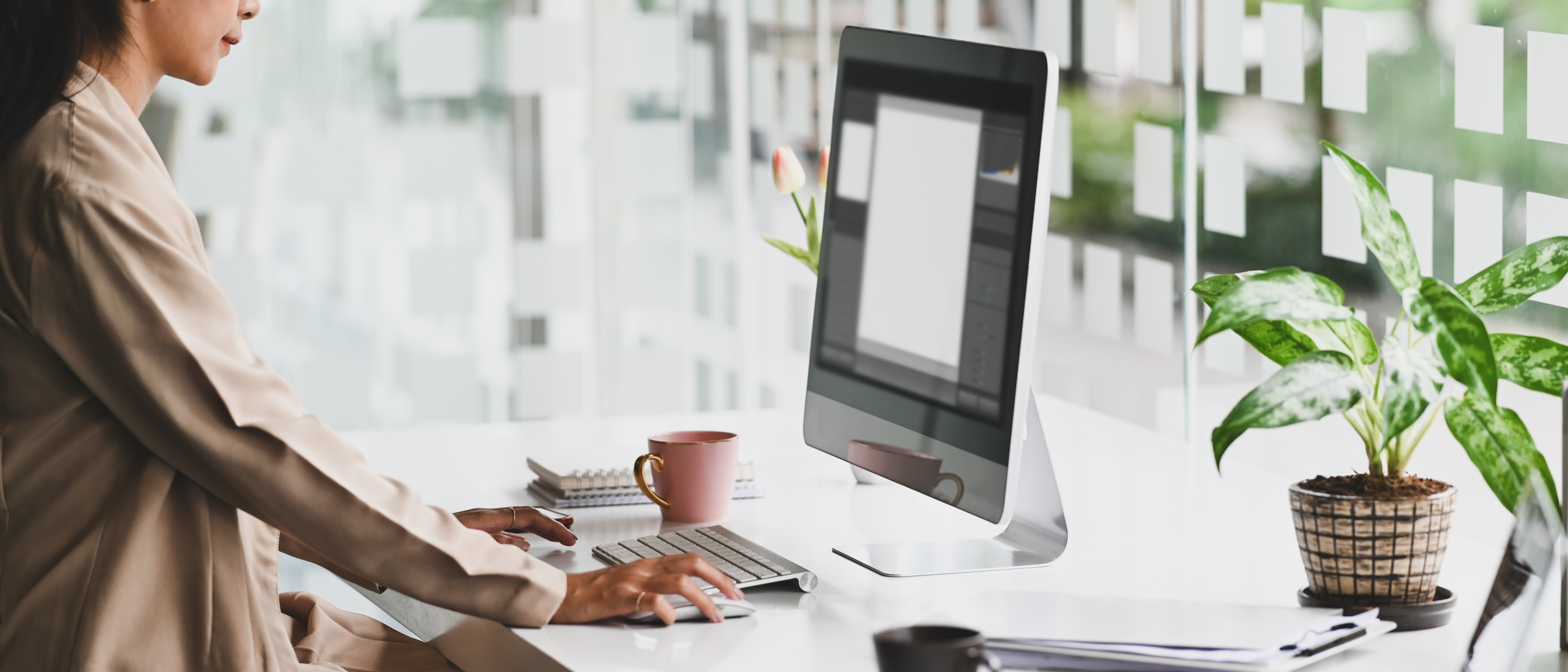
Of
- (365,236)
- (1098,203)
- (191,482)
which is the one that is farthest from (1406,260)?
(1098,203)

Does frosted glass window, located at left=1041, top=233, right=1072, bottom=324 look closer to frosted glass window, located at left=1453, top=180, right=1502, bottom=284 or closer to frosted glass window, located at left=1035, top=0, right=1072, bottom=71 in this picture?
frosted glass window, located at left=1035, top=0, right=1072, bottom=71

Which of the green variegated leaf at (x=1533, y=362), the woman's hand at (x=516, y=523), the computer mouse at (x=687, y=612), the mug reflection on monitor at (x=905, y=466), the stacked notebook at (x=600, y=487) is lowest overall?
the stacked notebook at (x=600, y=487)

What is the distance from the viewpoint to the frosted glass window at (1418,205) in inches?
63.0

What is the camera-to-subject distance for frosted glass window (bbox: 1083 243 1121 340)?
2207 millimetres

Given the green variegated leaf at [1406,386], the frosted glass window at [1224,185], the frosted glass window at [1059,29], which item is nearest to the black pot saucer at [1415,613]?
the green variegated leaf at [1406,386]

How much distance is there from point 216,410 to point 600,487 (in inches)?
21.2

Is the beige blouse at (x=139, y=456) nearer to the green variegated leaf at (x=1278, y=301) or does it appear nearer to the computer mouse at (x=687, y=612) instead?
the computer mouse at (x=687, y=612)

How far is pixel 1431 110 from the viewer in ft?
5.24

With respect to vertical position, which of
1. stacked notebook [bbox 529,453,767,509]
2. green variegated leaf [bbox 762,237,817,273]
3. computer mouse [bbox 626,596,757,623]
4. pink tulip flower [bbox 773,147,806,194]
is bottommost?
stacked notebook [bbox 529,453,767,509]

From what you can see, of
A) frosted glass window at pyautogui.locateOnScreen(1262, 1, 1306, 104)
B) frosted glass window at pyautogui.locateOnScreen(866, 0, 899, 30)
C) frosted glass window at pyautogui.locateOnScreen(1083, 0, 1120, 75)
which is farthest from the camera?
frosted glass window at pyautogui.locateOnScreen(866, 0, 899, 30)

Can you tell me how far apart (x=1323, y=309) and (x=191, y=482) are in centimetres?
79

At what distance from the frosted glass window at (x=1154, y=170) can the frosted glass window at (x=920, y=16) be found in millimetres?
951

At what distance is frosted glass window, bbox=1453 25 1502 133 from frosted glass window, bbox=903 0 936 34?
5.24ft

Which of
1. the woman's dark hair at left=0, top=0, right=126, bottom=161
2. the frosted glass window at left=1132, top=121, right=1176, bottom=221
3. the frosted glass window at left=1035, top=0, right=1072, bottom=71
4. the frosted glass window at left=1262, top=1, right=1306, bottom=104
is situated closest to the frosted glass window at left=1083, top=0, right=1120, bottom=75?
the frosted glass window at left=1035, top=0, right=1072, bottom=71
